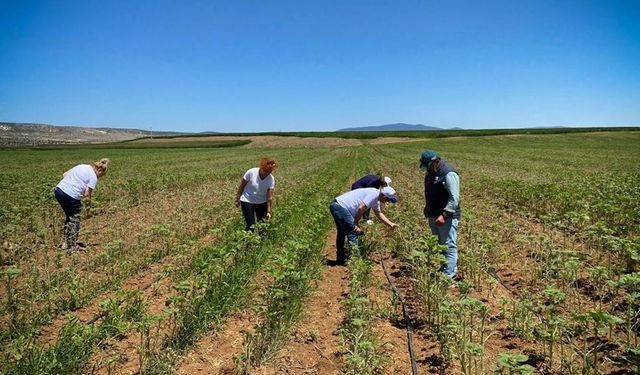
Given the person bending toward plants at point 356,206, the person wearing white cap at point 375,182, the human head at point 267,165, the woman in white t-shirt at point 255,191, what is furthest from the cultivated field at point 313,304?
the human head at point 267,165

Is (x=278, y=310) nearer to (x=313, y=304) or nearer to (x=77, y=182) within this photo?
(x=313, y=304)

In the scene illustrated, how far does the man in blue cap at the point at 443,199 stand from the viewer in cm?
566

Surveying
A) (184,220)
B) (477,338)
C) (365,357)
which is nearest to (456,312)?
(477,338)

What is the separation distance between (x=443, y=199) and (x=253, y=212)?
3626 mm

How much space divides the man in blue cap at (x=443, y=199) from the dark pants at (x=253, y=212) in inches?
125

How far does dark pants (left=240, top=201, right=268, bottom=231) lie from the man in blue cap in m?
3.17

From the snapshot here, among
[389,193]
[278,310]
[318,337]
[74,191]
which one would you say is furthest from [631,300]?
[74,191]

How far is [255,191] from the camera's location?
762cm

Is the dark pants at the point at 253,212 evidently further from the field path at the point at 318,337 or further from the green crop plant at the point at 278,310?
the field path at the point at 318,337

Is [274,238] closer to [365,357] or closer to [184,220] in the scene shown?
[184,220]

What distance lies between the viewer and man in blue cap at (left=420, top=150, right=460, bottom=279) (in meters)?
5.66

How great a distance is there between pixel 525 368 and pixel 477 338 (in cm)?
184

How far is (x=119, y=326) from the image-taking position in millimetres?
3770

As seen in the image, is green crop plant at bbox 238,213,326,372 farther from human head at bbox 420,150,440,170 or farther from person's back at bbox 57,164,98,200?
person's back at bbox 57,164,98,200
